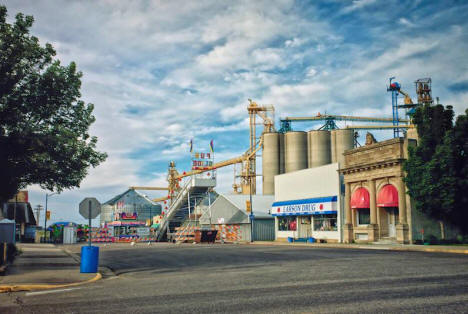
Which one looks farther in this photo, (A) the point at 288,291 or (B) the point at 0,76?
(B) the point at 0,76

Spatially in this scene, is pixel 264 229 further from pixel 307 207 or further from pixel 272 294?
pixel 272 294

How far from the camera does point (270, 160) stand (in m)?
88.6

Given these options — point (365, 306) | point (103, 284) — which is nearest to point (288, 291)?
point (365, 306)

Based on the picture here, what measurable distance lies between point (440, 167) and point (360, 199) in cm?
976

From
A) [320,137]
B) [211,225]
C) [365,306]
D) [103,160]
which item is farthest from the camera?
[320,137]

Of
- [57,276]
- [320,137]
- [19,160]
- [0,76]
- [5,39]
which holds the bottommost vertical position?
[57,276]

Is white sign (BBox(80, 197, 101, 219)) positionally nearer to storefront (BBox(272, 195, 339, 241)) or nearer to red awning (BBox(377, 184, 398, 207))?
red awning (BBox(377, 184, 398, 207))

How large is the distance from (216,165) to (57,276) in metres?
89.9

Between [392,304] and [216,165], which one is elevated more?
[216,165]

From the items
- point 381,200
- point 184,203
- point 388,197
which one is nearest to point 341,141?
point 184,203

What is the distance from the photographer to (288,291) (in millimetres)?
11109

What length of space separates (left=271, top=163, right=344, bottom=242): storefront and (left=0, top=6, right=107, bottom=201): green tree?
29753mm

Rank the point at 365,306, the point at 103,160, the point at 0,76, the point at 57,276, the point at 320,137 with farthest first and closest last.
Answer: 1. the point at 320,137
2. the point at 103,160
3. the point at 0,76
4. the point at 57,276
5. the point at 365,306

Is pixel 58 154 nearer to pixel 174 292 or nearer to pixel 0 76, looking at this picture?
pixel 0 76
